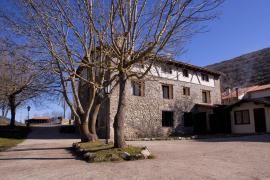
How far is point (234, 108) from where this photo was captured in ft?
85.7

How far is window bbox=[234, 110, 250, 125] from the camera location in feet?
82.1

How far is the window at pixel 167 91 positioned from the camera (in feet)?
77.8

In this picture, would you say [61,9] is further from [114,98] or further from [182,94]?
[182,94]

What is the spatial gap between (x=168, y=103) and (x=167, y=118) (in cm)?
131

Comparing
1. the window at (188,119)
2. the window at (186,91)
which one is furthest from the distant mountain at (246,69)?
the window at (188,119)

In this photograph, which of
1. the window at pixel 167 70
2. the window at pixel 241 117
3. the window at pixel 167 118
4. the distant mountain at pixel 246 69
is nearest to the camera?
the window at pixel 167 118

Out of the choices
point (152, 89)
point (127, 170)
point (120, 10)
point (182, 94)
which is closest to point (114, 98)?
point (152, 89)

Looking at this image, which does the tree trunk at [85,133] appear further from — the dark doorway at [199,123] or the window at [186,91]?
the dark doorway at [199,123]

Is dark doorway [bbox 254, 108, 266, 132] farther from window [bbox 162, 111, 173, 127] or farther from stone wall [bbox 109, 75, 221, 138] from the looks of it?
window [bbox 162, 111, 173, 127]

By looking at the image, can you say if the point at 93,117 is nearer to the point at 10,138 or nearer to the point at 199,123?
the point at 10,138

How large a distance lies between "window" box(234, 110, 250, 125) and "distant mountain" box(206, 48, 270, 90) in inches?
1179

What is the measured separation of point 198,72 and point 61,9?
731 inches

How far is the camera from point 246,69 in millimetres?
69062

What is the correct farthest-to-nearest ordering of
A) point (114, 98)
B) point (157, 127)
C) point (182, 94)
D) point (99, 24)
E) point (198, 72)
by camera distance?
point (198, 72), point (182, 94), point (157, 127), point (114, 98), point (99, 24)
